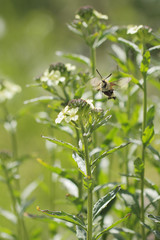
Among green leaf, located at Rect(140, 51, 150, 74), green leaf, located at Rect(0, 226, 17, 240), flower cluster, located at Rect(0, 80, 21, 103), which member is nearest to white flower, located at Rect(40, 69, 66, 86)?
green leaf, located at Rect(140, 51, 150, 74)

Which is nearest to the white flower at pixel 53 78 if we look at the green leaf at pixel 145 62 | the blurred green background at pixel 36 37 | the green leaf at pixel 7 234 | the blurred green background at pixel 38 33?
the green leaf at pixel 145 62

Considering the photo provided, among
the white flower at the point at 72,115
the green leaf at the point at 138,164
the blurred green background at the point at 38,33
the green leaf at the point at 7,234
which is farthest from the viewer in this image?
the blurred green background at the point at 38,33

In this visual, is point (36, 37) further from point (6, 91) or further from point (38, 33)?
point (6, 91)

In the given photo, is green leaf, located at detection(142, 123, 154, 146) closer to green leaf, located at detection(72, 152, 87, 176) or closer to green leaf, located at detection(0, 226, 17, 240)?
green leaf, located at detection(72, 152, 87, 176)

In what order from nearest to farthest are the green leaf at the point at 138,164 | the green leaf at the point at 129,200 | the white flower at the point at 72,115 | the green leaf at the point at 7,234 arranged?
1. the white flower at the point at 72,115
2. the green leaf at the point at 138,164
3. the green leaf at the point at 129,200
4. the green leaf at the point at 7,234

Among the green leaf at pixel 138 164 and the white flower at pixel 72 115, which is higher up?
the white flower at pixel 72 115

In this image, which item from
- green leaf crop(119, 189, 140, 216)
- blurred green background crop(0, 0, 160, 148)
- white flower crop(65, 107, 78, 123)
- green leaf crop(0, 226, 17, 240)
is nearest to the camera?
white flower crop(65, 107, 78, 123)

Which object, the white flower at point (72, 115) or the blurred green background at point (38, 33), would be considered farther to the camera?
the blurred green background at point (38, 33)

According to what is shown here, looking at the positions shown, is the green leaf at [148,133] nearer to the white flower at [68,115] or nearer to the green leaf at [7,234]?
the white flower at [68,115]

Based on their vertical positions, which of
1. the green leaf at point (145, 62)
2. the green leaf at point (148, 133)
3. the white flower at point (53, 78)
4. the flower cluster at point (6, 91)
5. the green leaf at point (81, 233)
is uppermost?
the flower cluster at point (6, 91)

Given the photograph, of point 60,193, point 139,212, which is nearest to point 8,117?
point 139,212
